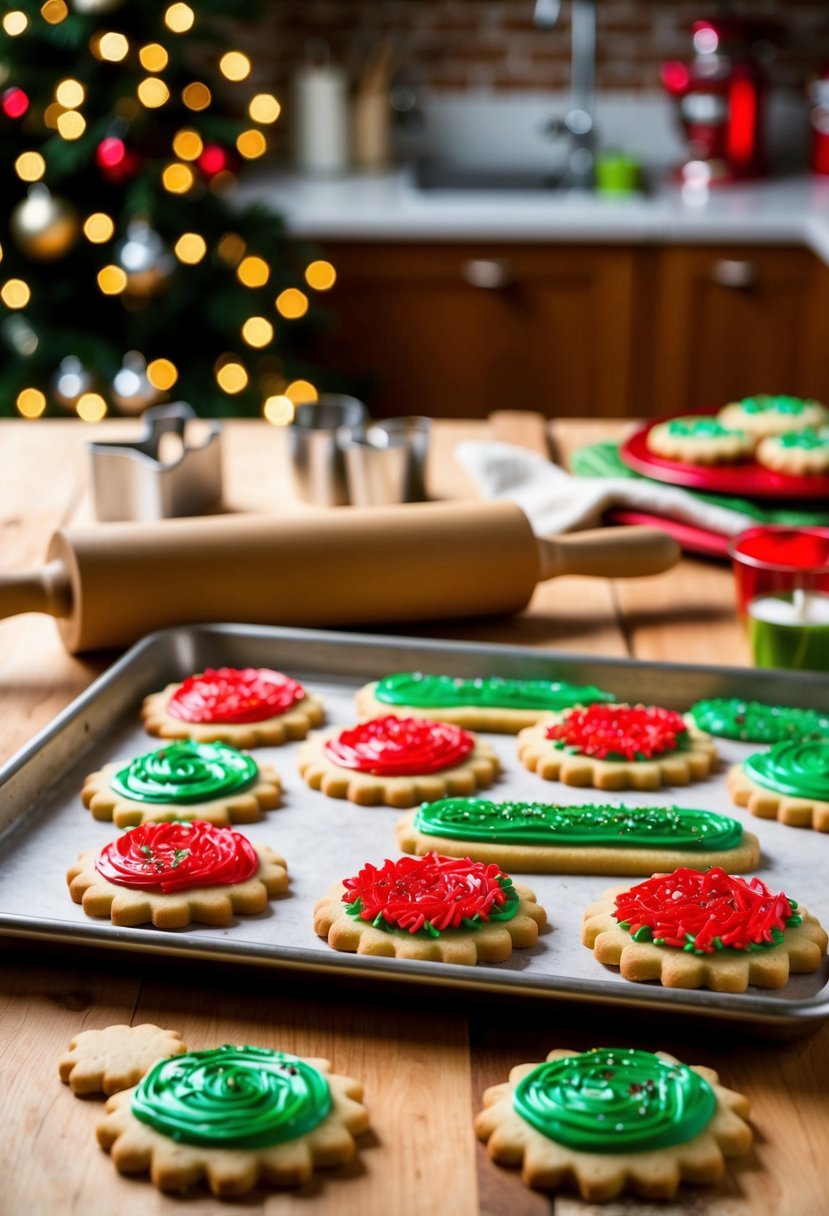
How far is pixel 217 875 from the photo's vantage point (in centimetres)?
90

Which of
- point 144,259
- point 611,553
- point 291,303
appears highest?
point 144,259

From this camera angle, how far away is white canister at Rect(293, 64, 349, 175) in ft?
12.6

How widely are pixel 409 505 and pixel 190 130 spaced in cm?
199

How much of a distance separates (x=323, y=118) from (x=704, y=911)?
339 centimetres

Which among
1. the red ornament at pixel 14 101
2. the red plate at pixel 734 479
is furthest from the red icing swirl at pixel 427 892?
the red ornament at pixel 14 101

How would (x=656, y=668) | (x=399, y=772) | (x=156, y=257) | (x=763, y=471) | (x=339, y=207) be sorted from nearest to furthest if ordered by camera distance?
(x=399, y=772) < (x=656, y=668) < (x=763, y=471) < (x=156, y=257) < (x=339, y=207)

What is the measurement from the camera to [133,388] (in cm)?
303

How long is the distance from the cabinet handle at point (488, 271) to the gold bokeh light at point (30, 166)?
3.18 feet

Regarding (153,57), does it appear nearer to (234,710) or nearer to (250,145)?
(250,145)

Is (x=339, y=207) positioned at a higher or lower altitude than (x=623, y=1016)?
higher

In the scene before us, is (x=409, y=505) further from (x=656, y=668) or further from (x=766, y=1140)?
(x=766, y=1140)

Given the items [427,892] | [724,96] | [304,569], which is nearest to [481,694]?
[304,569]

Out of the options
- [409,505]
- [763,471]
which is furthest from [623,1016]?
[763,471]

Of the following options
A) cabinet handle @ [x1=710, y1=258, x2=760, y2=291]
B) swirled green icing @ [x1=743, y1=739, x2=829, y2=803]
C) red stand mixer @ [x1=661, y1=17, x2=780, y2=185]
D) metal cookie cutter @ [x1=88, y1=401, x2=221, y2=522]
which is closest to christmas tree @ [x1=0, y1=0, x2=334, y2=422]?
cabinet handle @ [x1=710, y1=258, x2=760, y2=291]
